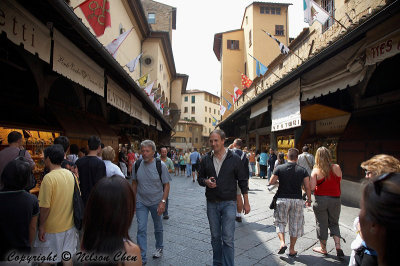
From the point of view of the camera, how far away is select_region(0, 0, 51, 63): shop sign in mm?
2977

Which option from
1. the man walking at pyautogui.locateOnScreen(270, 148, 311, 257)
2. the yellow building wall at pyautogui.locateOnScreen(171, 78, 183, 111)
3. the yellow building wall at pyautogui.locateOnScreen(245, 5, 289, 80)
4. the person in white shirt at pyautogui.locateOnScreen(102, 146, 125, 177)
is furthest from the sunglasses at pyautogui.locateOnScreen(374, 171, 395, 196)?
the yellow building wall at pyautogui.locateOnScreen(171, 78, 183, 111)

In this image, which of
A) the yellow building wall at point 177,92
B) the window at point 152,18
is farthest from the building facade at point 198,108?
the window at point 152,18

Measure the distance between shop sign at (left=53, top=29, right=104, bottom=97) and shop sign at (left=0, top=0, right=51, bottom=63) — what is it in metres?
0.23

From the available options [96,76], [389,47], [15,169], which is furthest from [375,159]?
[96,76]

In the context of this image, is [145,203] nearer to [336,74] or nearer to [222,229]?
[222,229]

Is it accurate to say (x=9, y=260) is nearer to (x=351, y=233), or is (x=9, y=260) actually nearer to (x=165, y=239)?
(x=165, y=239)

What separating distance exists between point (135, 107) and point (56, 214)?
25.9 ft

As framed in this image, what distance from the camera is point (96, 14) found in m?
5.98

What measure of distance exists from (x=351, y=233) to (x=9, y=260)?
5579mm

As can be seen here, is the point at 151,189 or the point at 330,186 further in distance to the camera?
the point at 330,186

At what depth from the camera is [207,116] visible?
71.9m

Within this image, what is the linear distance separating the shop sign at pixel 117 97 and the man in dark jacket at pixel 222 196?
4.41 meters

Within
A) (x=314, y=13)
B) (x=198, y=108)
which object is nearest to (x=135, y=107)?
(x=314, y=13)

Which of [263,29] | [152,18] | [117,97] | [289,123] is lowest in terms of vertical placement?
[289,123]
